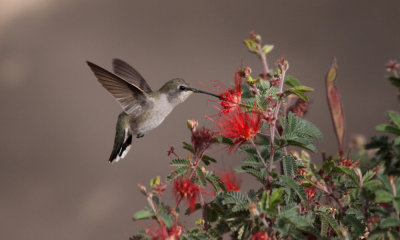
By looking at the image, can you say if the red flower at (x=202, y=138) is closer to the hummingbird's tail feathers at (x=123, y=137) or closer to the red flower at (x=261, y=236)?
the red flower at (x=261, y=236)

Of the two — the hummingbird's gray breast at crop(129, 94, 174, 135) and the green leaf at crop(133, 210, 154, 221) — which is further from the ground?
the hummingbird's gray breast at crop(129, 94, 174, 135)

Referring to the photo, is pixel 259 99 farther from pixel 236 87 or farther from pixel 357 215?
pixel 357 215

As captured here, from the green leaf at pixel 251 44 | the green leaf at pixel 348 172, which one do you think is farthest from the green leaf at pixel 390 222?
the green leaf at pixel 251 44

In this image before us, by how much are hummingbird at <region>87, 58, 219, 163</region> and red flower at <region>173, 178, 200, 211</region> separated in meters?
0.46

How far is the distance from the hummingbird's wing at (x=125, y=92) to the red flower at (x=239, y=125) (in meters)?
0.39

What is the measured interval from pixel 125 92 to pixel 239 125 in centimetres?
53

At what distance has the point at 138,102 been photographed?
1.28 m

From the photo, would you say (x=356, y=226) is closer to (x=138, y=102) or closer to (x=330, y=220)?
(x=330, y=220)

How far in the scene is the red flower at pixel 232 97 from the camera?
2.83 feet

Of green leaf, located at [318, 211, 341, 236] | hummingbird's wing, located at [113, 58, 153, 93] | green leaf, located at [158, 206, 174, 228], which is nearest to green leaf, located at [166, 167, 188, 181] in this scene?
green leaf, located at [158, 206, 174, 228]

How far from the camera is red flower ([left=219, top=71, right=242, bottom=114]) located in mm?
862

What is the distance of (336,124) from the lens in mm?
736

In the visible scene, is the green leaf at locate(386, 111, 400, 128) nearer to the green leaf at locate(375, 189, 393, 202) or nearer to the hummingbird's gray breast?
the green leaf at locate(375, 189, 393, 202)

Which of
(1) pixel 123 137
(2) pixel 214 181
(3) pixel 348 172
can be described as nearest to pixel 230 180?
(2) pixel 214 181
